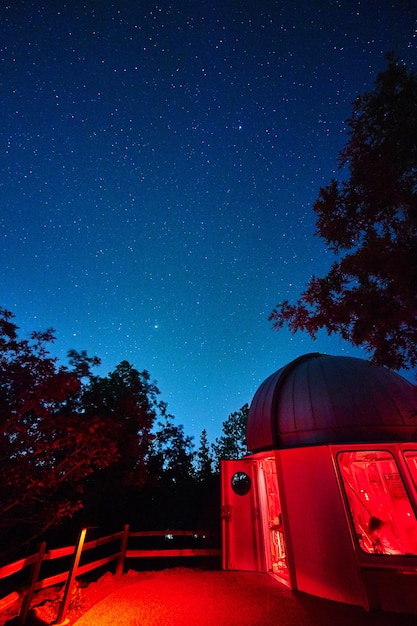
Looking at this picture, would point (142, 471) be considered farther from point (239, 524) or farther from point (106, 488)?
point (239, 524)

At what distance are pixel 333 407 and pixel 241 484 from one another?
3319 millimetres

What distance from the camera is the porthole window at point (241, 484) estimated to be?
7684 millimetres

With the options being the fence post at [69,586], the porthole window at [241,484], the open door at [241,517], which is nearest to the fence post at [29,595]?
the fence post at [69,586]

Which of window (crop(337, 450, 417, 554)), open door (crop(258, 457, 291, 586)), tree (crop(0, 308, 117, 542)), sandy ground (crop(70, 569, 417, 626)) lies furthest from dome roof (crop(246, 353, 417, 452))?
tree (crop(0, 308, 117, 542))

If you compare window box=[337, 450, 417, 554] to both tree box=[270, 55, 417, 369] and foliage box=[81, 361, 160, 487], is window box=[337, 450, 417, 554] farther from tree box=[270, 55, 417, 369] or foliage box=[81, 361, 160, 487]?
foliage box=[81, 361, 160, 487]

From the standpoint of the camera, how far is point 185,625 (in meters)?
4.44

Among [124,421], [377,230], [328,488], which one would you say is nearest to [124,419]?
[124,421]

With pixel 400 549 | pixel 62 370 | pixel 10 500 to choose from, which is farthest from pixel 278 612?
pixel 62 370

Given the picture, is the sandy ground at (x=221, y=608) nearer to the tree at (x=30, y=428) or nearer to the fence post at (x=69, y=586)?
the fence post at (x=69, y=586)

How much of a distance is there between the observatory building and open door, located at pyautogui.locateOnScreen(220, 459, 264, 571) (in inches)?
0.9

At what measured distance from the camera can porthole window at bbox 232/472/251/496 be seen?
7684 mm

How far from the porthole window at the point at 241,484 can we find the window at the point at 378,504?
244cm

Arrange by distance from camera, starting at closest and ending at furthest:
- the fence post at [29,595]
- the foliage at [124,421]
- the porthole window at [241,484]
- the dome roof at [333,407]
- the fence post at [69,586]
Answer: the fence post at [29,595] < the fence post at [69,586] < the dome roof at [333,407] < the porthole window at [241,484] < the foliage at [124,421]

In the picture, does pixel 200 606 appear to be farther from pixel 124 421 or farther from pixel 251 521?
pixel 124 421
